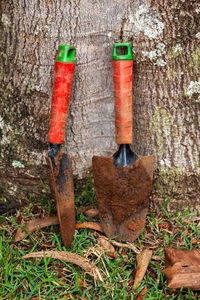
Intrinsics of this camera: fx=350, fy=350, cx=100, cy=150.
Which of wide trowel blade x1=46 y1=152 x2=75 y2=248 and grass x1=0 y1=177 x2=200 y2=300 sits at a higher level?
wide trowel blade x1=46 y1=152 x2=75 y2=248

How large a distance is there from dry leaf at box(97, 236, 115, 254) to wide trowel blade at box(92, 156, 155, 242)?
49mm

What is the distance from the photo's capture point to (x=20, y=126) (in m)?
2.43

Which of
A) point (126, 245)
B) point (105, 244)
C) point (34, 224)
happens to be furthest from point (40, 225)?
point (126, 245)

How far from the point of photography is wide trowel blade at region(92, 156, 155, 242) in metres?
2.23

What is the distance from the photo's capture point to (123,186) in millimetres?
2229

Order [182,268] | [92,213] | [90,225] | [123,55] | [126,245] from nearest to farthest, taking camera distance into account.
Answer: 1. [182,268]
2. [123,55]
3. [126,245]
4. [90,225]
5. [92,213]

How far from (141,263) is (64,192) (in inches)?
25.0

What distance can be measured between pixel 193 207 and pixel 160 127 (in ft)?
2.05

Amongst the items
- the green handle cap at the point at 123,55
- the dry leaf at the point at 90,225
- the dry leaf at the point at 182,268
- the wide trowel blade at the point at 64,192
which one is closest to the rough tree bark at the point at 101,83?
the green handle cap at the point at 123,55

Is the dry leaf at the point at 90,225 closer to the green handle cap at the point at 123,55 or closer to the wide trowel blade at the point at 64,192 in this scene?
the wide trowel blade at the point at 64,192

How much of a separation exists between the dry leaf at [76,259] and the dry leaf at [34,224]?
210mm

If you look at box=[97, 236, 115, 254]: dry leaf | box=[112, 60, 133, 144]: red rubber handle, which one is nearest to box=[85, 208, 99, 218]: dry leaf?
box=[97, 236, 115, 254]: dry leaf

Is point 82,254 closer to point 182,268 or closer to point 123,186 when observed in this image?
point 123,186

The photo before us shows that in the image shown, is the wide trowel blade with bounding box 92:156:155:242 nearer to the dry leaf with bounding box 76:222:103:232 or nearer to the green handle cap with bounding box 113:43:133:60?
the dry leaf with bounding box 76:222:103:232
